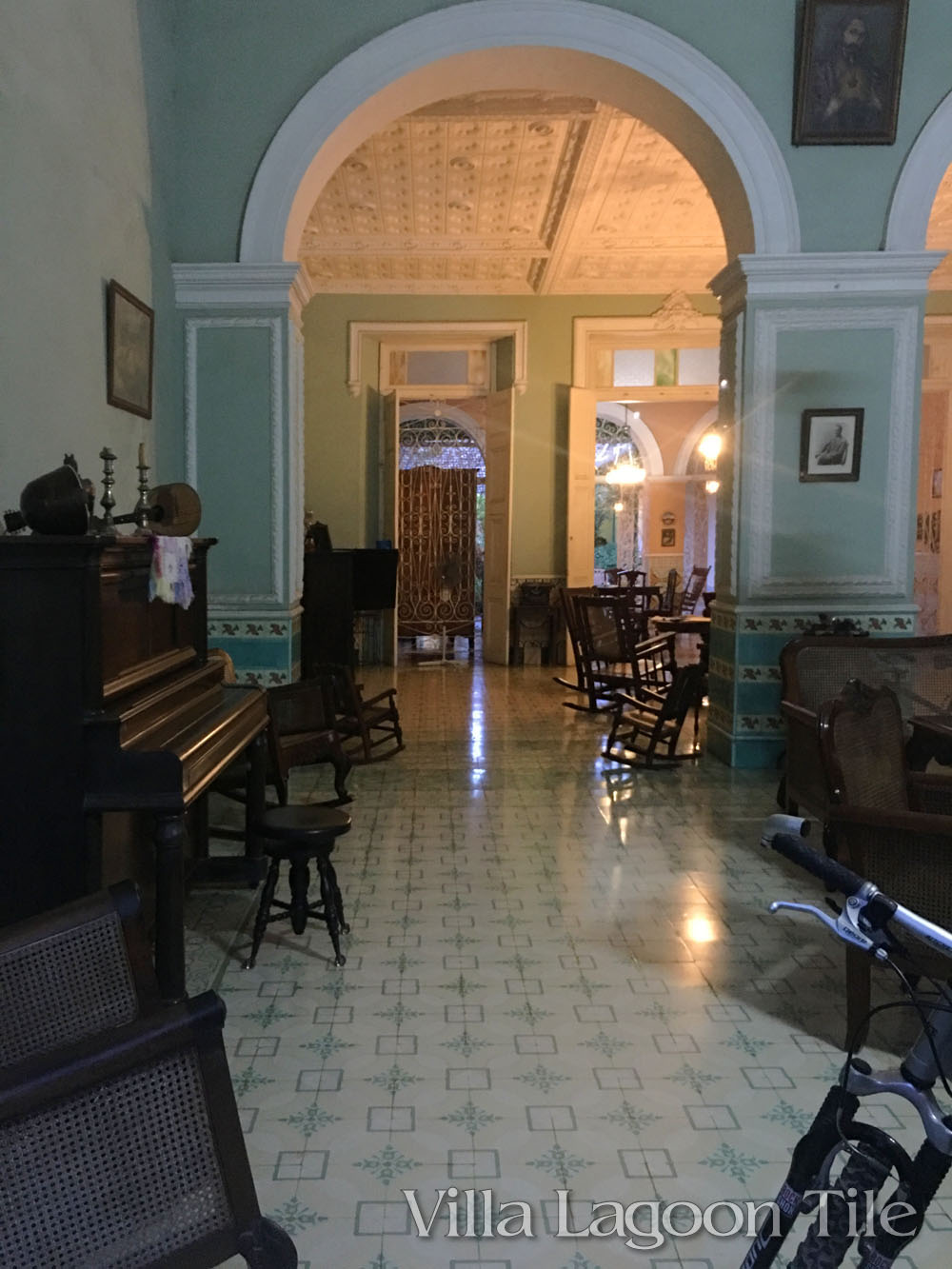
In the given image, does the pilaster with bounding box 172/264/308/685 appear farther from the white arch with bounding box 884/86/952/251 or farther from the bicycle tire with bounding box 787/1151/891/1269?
the bicycle tire with bounding box 787/1151/891/1269

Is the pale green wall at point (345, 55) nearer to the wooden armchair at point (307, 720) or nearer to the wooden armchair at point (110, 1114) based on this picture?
the wooden armchair at point (307, 720)

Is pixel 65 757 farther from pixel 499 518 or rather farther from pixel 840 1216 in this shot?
pixel 499 518

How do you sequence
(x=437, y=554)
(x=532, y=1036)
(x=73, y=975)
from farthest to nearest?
(x=437, y=554), (x=532, y=1036), (x=73, y=975)

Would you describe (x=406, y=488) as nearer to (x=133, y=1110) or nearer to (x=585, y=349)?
(x=585, y=349)

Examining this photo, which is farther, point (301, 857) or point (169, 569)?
point (301, 857)

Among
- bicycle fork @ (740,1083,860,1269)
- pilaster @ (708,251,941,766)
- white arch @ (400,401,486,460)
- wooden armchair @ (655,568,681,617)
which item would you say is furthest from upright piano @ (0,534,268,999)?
white arch @ (400,401,486,460)

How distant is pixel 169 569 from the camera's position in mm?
3328

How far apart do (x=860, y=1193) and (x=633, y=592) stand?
893 cm

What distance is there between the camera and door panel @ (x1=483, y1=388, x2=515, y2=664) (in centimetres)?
1143

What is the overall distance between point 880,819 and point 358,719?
414cm

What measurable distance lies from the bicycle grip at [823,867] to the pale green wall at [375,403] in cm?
1051

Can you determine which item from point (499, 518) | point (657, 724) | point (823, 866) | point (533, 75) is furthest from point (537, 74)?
point (823, 866)

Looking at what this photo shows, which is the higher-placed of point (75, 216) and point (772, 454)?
point (75, 216)

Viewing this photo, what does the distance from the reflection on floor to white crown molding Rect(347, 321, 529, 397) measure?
725 centimetres
